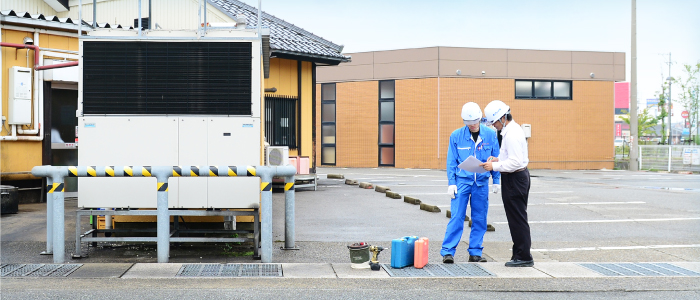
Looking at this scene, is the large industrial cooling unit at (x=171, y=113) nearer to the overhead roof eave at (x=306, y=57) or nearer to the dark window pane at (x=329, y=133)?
the overhead roof eave at (x=306, y=57)

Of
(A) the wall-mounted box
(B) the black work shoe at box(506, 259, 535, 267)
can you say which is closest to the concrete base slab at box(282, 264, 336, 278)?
(B) the black work shoe at box(506, 259, 535, 267)

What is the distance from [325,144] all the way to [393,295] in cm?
3124

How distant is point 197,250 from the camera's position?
7.75 metres

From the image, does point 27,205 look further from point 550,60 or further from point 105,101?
point 550,60

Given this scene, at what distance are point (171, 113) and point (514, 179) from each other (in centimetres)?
405

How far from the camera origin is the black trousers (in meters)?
6.70

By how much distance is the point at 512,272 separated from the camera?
6461 mm

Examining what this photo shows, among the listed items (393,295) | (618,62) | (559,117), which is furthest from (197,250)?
(618,62)

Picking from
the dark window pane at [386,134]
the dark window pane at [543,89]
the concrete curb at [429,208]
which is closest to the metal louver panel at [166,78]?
the concrete curb at [429,208]

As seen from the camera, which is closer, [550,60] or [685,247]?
[685,247]

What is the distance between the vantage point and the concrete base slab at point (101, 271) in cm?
610

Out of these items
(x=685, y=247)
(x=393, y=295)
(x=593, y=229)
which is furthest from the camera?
(x=593, y=229)

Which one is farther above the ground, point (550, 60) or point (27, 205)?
point (550, 60)

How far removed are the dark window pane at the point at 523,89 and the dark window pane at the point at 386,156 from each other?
7.77m
